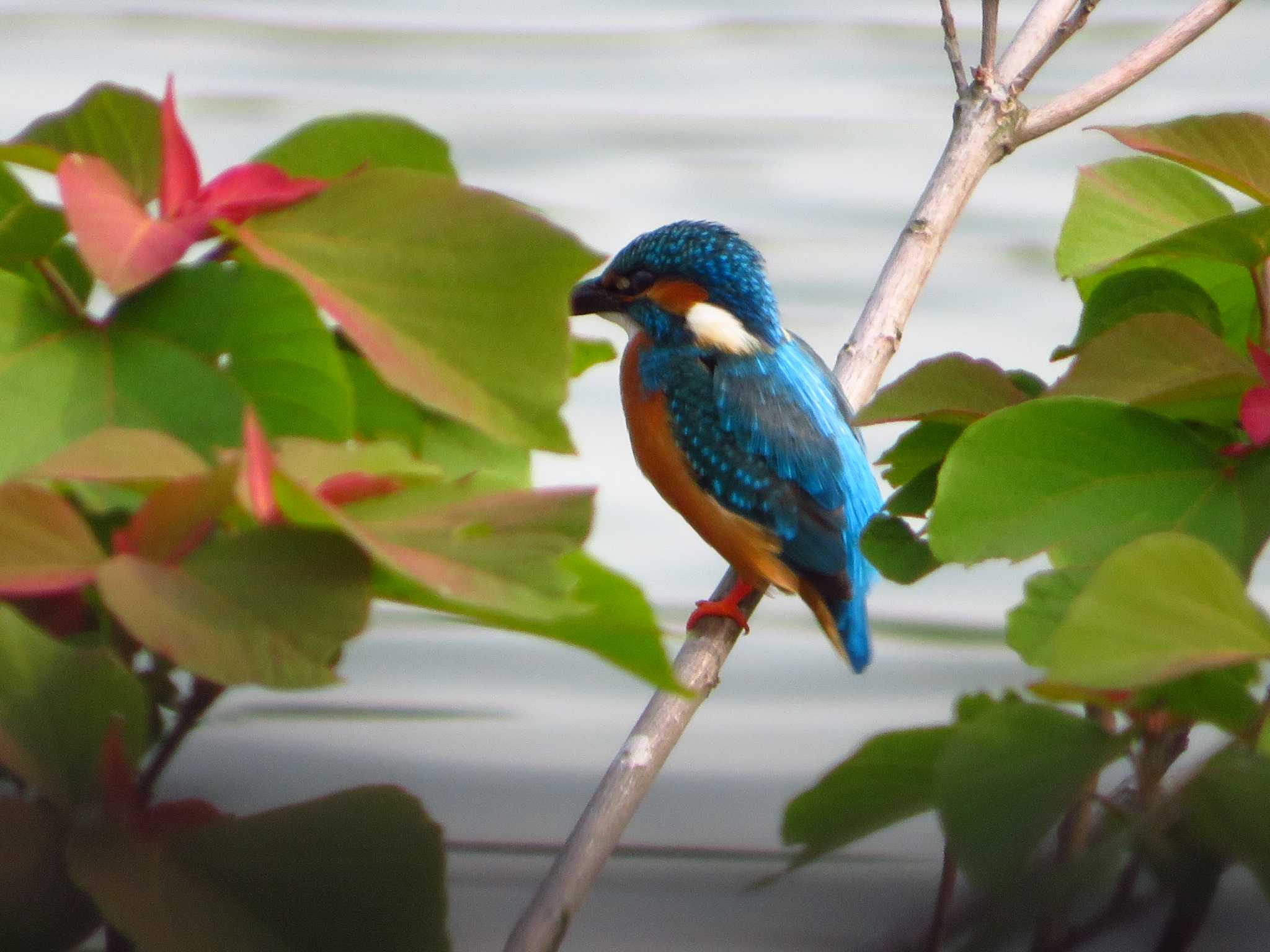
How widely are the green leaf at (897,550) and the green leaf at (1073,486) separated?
0.07 metres

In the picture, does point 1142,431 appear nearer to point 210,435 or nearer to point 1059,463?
point 1059,463

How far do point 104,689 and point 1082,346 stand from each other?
34 centimetres

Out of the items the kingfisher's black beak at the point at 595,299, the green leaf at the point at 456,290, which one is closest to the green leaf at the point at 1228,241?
A: the green leaf at the point at 456,290

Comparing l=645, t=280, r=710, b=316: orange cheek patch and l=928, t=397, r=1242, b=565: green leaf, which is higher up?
l=928, t=397, r=1242, b=565: green leaf

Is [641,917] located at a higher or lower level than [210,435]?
lower

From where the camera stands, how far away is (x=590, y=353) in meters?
0.59

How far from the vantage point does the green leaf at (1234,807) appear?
0.44 meters

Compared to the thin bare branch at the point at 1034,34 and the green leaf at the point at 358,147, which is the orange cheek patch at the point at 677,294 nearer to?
the thin bare branch at the point at 1034,34

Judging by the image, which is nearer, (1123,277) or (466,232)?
(466,232)

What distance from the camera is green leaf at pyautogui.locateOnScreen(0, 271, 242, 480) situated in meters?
0.42

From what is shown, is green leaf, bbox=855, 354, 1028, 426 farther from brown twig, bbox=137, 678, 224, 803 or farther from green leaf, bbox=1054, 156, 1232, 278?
brown twig, bbox=137, 678, 224, 803

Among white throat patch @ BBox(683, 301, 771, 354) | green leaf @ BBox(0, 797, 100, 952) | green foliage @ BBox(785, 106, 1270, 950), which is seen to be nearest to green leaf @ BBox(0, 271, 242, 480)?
green leaf @ BBox(0, 797, 100, 952)

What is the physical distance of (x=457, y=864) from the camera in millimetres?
509

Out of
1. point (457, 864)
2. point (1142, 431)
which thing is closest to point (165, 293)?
point (457, 864)
